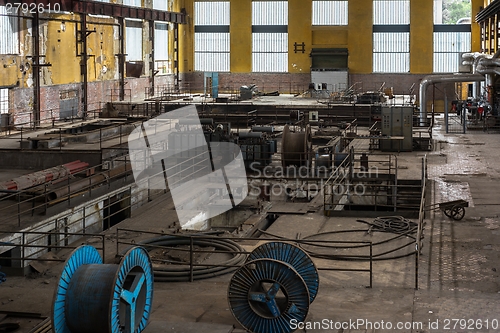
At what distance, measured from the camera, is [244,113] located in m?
36.2

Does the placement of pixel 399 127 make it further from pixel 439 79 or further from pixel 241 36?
pixel 241 36

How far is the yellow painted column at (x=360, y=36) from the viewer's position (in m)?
46.0

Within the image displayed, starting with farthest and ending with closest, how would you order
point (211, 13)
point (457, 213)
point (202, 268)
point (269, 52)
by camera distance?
point (211, 13) < point (269, 52) < point (457, 213) < point (202, 268)

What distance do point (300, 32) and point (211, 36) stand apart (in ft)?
18.6

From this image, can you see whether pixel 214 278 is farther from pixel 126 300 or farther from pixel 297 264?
pixel 126 300

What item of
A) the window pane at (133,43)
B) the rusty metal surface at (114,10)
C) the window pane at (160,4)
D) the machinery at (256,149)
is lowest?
the machinery at (256,149)

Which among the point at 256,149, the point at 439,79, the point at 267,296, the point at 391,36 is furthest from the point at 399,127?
the point at 391,36

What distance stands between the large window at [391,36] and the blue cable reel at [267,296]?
38.9m

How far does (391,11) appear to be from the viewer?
46.0 meters

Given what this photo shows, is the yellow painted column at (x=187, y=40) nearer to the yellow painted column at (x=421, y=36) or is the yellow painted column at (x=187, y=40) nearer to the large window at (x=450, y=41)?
the yellow painted column at (x=421, y=36)

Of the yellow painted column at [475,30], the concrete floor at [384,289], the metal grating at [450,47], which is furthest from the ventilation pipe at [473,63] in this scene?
the concrete floor at [384,289]

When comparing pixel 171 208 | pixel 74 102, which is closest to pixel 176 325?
pixel 171 208

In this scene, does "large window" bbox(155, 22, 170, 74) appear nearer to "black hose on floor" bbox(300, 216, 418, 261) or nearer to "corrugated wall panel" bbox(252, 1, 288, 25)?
"corrugated wall panel" bbox(252, 1, 288, 25)

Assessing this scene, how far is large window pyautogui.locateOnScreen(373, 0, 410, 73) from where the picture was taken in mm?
45875
